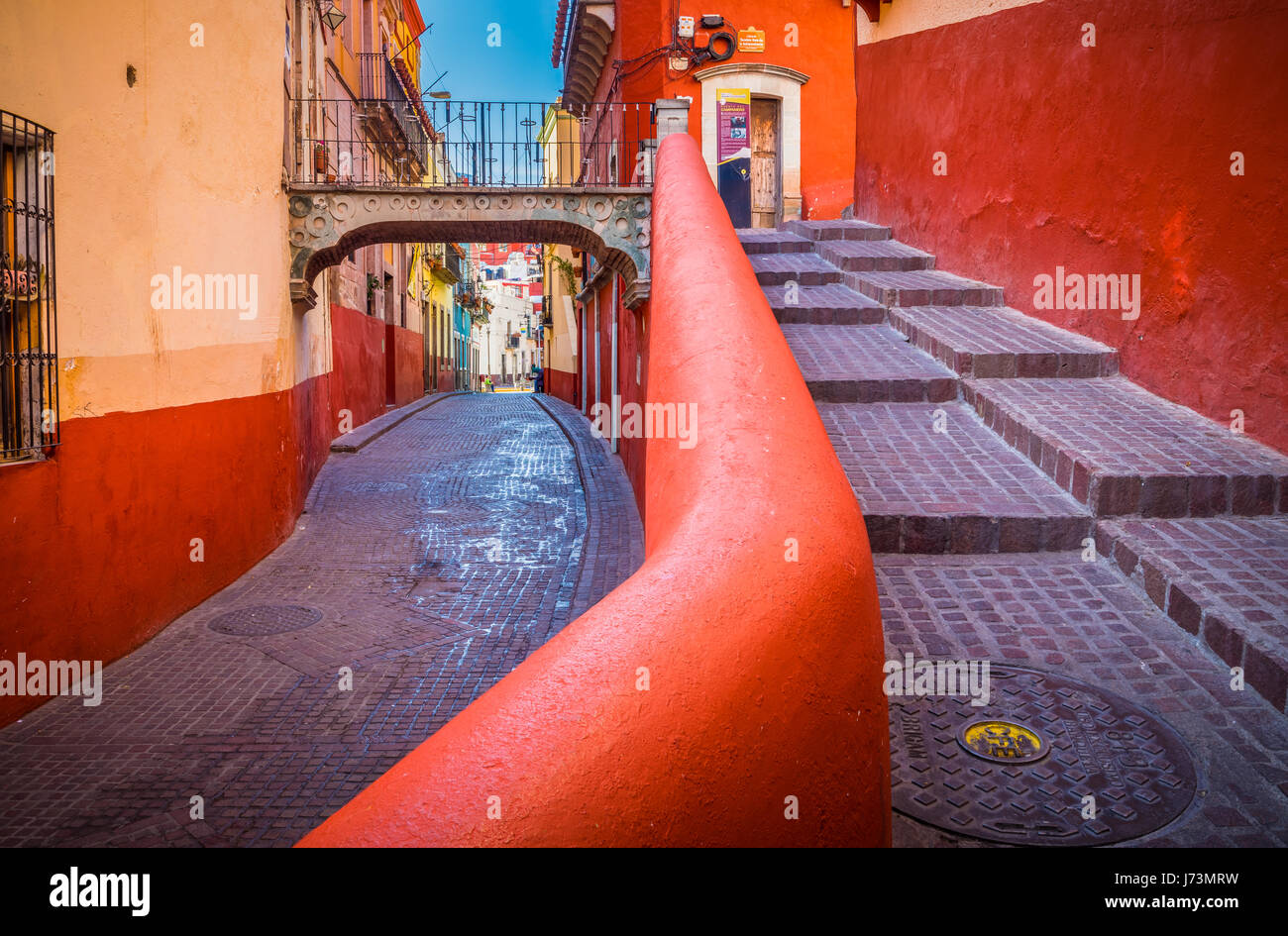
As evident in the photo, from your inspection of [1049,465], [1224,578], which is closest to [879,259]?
[1049,465]

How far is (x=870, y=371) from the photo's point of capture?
6.43 metres

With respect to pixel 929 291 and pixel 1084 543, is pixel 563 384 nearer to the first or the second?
pixel 929 291

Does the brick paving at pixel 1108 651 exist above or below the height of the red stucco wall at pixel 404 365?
below

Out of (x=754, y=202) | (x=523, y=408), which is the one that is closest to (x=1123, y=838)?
(x=754, y=202)

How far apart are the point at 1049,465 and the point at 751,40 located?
13768 mm

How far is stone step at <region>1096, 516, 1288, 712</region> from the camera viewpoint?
3.39 metres

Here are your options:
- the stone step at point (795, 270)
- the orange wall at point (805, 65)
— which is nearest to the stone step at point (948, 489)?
the stone step at point (795, 270)

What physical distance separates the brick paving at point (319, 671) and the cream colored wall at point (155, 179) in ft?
6.01

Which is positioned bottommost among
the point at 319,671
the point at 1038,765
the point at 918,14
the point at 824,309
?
the point at 319,671

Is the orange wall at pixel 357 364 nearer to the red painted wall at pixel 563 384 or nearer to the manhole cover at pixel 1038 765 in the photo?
the red painted wall at pixel 563 384

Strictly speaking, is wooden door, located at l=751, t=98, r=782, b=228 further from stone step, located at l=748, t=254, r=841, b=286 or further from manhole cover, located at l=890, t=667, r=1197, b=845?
manhole cover, located at l=890, t=667, r=1197, b=845

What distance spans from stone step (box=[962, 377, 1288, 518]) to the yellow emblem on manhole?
1.75 meters

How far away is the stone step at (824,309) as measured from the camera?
25.6 feet

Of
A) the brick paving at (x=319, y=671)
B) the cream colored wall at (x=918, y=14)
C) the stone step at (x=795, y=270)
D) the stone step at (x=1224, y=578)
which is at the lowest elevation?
the brick paving at (x=319, y=671)
